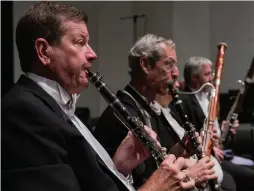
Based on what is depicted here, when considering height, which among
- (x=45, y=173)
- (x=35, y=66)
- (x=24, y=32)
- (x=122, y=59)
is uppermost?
(x=24, y=32)

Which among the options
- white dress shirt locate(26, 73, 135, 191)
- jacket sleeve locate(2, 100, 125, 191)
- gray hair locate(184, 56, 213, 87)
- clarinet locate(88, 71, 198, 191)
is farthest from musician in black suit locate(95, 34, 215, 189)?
gray hair locate(184, 56, 213, 87)

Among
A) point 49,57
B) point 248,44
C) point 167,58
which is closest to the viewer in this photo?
point 49,57

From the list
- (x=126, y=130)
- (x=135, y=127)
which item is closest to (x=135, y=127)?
(x=135, y=127)

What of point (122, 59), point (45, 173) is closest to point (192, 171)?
point (45, 173)

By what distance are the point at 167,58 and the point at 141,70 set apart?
0.16 meters

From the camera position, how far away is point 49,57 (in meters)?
1.48

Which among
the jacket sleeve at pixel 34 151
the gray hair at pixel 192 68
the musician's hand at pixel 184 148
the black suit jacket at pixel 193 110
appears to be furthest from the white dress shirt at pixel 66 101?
the gray hair at pixel 192 68

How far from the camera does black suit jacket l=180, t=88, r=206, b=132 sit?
366cm

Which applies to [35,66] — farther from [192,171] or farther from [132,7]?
[132,7]

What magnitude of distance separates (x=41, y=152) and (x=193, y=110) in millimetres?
2561

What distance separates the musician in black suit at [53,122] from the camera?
4.27ft

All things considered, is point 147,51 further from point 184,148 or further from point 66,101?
point 66,101

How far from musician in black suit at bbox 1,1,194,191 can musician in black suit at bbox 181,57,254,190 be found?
1.59 metres

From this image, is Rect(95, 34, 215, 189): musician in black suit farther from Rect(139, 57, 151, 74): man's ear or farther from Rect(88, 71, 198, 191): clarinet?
Rect(88, 71, 198, 191): clarinet
